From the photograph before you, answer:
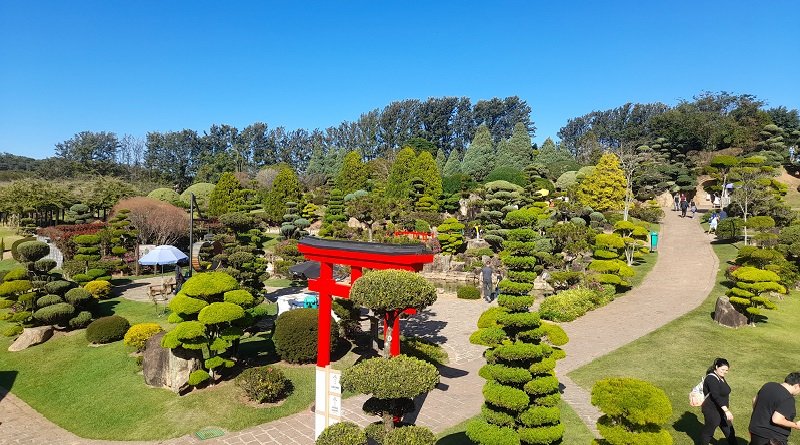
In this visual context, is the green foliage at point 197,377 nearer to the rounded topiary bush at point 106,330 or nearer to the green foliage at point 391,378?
the rounded topiary bush at point 106,330

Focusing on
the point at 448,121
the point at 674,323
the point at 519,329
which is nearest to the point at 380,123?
the point at 448,121

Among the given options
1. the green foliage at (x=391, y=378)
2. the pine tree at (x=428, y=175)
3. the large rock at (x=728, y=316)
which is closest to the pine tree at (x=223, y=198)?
the pine tree at (x=428, y=175)

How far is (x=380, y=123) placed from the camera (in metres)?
78.9

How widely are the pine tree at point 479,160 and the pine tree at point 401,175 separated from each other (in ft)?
34.5

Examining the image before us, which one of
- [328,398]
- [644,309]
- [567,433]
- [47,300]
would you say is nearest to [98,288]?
[47,300]

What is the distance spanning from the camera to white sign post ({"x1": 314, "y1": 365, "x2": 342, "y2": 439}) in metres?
7.60

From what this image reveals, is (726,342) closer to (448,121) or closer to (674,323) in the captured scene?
(674,323)

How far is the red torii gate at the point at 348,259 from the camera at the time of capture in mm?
8508

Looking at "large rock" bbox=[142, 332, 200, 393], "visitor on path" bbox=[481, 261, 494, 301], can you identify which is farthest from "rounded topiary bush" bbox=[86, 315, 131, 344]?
"visitor on path" bbox=[481, 261, 494, 301]

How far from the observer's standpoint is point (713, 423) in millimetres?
6836

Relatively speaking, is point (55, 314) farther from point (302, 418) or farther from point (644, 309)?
point (644, 309)

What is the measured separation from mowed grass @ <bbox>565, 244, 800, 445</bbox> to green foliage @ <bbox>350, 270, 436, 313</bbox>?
5.27 m

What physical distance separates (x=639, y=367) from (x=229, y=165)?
214ft

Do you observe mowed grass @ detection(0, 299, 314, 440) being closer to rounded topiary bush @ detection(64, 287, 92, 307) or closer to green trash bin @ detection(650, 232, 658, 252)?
rounded topiary bush @ detection(64, 287, 92, 307)
